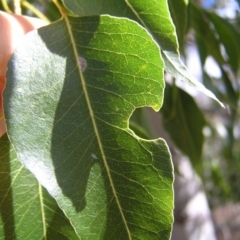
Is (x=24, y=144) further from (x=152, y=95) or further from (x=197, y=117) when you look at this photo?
(x=197, y=117)

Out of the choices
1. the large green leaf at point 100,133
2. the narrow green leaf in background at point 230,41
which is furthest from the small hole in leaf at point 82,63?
the narrow green leaf in background at point 230,41

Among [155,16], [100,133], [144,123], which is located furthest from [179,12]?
[144,123]

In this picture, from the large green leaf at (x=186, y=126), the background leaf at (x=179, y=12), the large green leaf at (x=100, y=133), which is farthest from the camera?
the large green leaf at (x=186, y=126)

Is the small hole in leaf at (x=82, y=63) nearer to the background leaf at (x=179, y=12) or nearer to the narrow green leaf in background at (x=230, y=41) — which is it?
the background leaf at (x=179, y=12)

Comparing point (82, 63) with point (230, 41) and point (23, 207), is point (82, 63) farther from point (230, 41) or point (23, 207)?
point (230, 41)

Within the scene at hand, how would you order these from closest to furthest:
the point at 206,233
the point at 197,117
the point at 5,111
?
the point at 5,111, the point at 197,117, the point at 206,233

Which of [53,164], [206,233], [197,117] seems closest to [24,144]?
[53,164]
